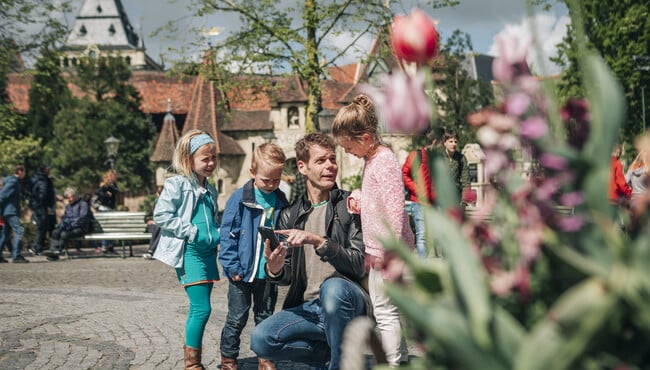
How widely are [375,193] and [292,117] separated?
50.8m

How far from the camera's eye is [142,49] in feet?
385

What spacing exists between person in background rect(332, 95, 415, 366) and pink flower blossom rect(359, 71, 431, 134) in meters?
2.45

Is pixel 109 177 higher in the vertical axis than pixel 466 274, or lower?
higher

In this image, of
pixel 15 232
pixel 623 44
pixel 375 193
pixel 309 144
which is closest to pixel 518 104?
pixel 375 193

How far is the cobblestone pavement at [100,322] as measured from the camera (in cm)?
575

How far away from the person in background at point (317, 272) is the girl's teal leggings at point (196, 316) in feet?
3.27

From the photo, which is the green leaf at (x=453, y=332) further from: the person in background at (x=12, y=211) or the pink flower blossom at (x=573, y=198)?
the person in background at (x=12, y=211)

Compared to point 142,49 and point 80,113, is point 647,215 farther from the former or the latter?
point 142,49

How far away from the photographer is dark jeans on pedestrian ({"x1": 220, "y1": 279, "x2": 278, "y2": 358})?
16.9ft

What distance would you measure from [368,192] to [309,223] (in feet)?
1.59

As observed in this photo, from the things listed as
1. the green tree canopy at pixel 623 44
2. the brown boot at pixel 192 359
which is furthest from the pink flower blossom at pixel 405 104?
the green tree canopy at pixel 623 44

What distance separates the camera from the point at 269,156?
520 centimetres

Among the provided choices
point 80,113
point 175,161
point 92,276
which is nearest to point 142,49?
point 80,113

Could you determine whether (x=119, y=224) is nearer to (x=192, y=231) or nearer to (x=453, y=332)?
(x=192, y=231)
